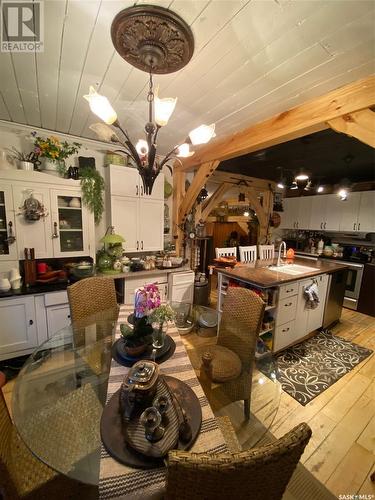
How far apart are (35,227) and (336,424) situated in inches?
138

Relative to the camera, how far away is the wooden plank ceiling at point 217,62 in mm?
1035

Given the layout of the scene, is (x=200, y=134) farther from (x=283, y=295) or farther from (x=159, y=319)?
(x=283, y=295)

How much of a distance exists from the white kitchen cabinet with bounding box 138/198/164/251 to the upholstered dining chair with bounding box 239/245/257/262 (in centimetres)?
141

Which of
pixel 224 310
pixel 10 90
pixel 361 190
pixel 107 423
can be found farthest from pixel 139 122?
pixel 361 190

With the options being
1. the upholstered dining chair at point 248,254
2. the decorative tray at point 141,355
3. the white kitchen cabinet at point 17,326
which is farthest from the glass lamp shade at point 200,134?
the upholstered dining chair at point 248,254

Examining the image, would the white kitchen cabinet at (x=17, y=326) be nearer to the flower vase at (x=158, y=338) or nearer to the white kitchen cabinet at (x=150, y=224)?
the white kitchen cabinet at (x=150, y=224)

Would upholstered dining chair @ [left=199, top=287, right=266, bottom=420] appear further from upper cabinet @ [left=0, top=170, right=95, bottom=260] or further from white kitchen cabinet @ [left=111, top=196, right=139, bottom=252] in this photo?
upper cabinet @ [left=0, top=170, right=95, bottom=260]

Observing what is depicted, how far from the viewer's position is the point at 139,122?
2.22 meters

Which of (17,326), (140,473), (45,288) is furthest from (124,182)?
(140,473)

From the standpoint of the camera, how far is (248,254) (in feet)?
12.1

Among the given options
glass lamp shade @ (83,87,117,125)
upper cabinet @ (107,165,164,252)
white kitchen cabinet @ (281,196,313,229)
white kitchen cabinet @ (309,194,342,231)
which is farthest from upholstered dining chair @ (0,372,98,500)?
white kitchen cabinet @ (281,196,313,229)

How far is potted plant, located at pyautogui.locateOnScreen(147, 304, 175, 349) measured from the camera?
1218mm

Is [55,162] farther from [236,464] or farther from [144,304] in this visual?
[236,464]

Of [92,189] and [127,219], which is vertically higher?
[92,189]
